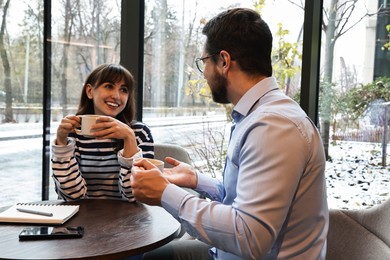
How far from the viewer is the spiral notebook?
153 cm

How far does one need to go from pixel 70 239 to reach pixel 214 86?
0.68 metres

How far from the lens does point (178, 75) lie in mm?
3111

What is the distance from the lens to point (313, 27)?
2521 mm

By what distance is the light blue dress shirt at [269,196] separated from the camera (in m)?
1.06

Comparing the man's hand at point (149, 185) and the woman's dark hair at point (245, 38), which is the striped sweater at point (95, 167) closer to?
the man's hand at point (149, 185)

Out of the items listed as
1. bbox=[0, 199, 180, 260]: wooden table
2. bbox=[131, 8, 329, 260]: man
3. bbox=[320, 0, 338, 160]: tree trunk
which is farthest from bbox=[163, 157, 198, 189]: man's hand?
bbox=[320, 0, 338, 160]: tree trunk

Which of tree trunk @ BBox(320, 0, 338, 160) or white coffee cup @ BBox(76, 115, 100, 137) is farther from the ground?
tree trunk @ BBox(320, 0, 338, 160)

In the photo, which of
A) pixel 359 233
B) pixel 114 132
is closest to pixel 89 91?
pixel 114 132

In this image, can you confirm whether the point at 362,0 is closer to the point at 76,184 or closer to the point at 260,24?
the point at 260,24

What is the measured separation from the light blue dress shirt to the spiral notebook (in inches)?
21.1

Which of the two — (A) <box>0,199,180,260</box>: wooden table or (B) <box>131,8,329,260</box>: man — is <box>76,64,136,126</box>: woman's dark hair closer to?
(A) <box>0,199,180,260</box>: wooden table

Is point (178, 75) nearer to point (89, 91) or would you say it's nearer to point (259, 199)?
point (89, 91)

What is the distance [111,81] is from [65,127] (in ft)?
1.20

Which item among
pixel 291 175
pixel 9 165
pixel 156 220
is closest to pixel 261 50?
pixel 291 175
